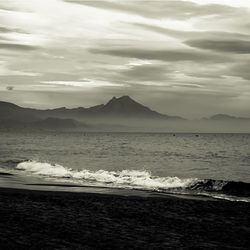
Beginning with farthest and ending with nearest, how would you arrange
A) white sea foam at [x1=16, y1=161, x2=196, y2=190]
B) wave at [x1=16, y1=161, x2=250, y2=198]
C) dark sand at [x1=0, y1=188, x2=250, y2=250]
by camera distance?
white sea foam at [x1=16, y1=161, x2=196, y2=190] < wave at [x1=16, y1=161, x2=250, y2=198] < dark sand at [x1=0, y1=188, x2=250, y2=250]

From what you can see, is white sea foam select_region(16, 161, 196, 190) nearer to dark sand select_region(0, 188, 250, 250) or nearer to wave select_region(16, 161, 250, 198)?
wave select_region(16, 161, 250, 198)

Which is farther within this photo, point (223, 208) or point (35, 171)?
point (35, 171)

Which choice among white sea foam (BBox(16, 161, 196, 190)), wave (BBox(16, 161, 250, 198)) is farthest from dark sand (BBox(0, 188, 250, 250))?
white sea foam (BBox(16, 161, 196, 190))

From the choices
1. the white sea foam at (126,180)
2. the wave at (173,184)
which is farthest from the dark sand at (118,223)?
the white sea foam at (126,180)

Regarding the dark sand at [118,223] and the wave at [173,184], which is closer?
the dark sand at [118,223]

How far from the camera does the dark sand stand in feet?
54.7

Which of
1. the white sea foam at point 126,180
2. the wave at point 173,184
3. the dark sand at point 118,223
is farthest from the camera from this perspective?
the white sea foam at point 126,180

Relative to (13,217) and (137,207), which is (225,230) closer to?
(137,207)

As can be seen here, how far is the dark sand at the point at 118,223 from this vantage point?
54.7 feet

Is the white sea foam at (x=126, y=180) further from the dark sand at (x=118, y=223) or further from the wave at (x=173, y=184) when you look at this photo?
the dark sand at (x=118, y=223)

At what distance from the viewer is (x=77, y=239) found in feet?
55.4

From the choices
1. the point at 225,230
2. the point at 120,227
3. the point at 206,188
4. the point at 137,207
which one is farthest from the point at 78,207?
the point at 206,188

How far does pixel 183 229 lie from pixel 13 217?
24.9ft

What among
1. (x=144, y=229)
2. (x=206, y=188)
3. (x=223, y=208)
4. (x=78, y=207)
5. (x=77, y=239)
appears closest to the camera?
(x=77, y=239)
